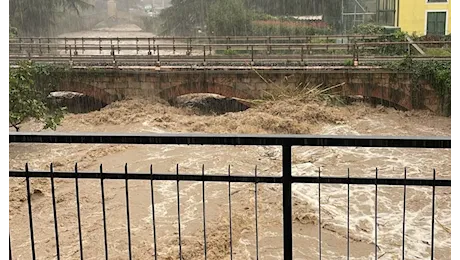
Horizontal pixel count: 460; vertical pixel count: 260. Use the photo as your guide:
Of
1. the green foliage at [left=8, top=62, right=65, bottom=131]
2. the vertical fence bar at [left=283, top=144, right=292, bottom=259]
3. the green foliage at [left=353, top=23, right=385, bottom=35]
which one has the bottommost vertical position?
the green foliage at [left=8, top=62, right=65, bottom=131]

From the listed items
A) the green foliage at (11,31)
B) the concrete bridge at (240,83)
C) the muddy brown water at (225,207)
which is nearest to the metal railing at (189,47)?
the concrete bridge at (240,83)

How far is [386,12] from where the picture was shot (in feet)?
55.9

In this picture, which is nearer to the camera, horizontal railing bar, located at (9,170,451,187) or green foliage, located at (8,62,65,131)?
horizontal railing bar, located at (9,170,451,187)

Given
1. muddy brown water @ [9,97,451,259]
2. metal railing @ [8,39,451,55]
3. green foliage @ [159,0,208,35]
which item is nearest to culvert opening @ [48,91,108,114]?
metal railing @ [8,39,451,55]

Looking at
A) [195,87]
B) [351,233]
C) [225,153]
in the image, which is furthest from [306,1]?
[351,233]

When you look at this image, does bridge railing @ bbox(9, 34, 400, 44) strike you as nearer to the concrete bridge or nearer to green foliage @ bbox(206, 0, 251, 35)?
green foliage @ bbox(206, 0, 251, 35)

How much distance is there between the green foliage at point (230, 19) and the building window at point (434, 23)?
513 cm

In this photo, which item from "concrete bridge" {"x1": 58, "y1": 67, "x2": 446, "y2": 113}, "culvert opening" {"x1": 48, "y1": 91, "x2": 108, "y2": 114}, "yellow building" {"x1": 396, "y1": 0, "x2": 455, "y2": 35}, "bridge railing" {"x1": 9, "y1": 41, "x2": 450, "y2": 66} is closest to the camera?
"concrete bridge" {"x1": 58, "y1": 67, "x2": 446, "y2": 113}

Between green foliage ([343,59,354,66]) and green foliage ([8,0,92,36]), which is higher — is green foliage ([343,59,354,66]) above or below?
below

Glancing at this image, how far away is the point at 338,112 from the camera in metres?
12.0

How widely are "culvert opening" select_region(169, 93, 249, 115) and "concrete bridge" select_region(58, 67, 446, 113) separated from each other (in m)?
0.55

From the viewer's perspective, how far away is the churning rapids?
18.1 feet

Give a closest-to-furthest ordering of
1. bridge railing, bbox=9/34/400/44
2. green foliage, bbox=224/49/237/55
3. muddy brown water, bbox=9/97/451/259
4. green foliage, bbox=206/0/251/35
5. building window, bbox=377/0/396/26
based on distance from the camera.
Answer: muddy brown water, bbox=9/97/451/259, bridge railing, bbox=9/34/400/44, green foliage, bbox=224/49/237/55, building window, bbox=377/0/396/26, green foliage, bbox=206/0/251/35

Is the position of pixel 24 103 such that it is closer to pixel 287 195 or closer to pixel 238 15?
pixel 287 195
